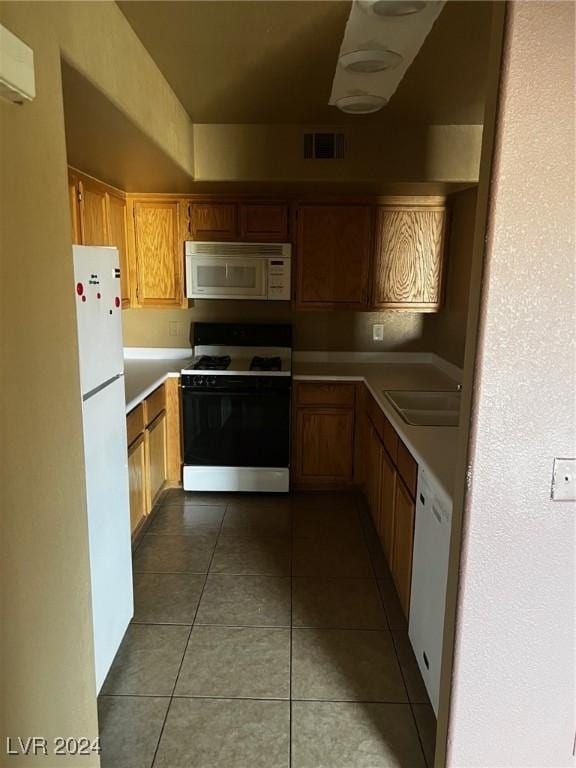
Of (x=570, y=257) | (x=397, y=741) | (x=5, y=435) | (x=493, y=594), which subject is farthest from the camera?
(x=397, y=741)

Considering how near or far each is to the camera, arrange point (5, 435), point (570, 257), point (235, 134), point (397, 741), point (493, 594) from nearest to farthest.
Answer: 1. point (5, 435)
2. point (570, 257)
3. point (493, 594)
4. point (397, 741)
5. point (235, 134)

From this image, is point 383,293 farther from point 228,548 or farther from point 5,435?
point 5,435

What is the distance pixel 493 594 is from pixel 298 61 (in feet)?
6.72

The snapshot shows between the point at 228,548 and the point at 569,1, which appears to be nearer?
the point at 569,1

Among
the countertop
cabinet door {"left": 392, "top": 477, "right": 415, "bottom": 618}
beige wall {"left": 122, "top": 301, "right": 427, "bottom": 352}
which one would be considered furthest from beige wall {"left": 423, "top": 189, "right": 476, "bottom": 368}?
cabinet door {"left": 392, "top": 477, "right": 415, "bottom": 618}

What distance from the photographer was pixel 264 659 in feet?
7.43

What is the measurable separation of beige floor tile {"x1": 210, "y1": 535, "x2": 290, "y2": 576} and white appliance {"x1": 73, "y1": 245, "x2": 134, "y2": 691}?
0.74 meters

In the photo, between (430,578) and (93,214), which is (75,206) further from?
(430,578)

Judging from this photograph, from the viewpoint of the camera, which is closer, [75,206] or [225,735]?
[225,735]

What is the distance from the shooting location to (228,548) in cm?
318

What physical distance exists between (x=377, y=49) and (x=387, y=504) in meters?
2.12

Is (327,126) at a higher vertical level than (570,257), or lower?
higher

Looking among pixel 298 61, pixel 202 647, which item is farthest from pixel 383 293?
pixel 202 647

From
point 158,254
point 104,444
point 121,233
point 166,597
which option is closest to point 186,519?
point 166,597
